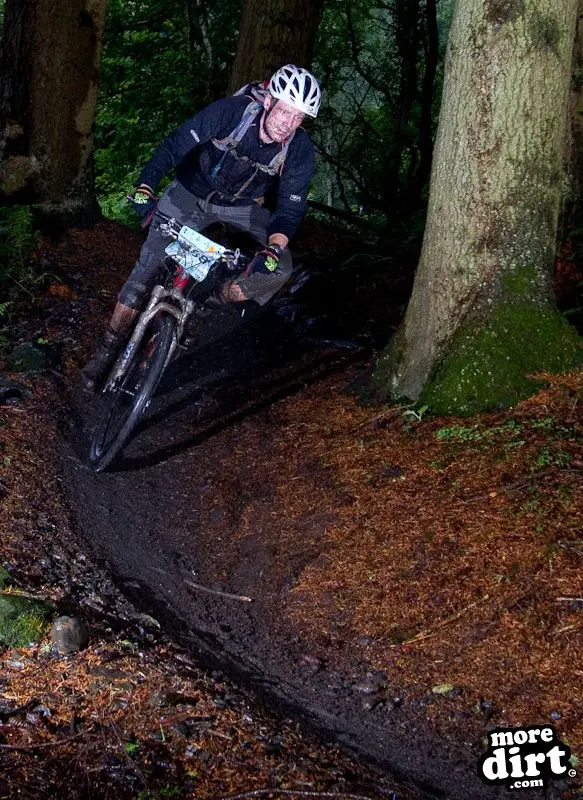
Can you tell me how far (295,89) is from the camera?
5750 mm

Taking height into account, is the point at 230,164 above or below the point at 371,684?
above

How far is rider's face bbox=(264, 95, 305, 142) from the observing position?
19.3 ft

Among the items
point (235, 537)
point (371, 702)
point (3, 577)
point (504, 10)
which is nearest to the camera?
point (371, 702)

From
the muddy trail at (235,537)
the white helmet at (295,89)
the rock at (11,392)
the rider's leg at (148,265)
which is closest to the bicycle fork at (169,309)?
the rider's leg at (148,265)

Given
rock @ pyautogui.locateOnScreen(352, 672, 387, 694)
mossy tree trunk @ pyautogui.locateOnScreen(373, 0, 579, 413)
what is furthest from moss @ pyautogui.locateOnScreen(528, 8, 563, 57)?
rock @ pyautogui.locateOnScreen(352, 672, 387, 694)

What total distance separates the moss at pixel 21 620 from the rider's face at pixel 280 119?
3768 mm

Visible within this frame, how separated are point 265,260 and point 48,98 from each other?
5.05 meters

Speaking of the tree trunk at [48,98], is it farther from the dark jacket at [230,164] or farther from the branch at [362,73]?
the branch at [362,73]

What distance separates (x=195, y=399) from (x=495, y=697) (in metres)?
4.63

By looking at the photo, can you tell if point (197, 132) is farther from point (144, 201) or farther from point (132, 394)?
point (132, 394)

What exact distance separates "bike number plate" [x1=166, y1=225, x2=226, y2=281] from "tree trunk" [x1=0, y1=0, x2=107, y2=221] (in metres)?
4.24

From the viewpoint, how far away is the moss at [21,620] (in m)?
3.70

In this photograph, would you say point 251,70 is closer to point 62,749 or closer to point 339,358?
point 339,358

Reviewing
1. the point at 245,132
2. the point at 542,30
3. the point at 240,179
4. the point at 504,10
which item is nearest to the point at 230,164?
the point at 240,179
